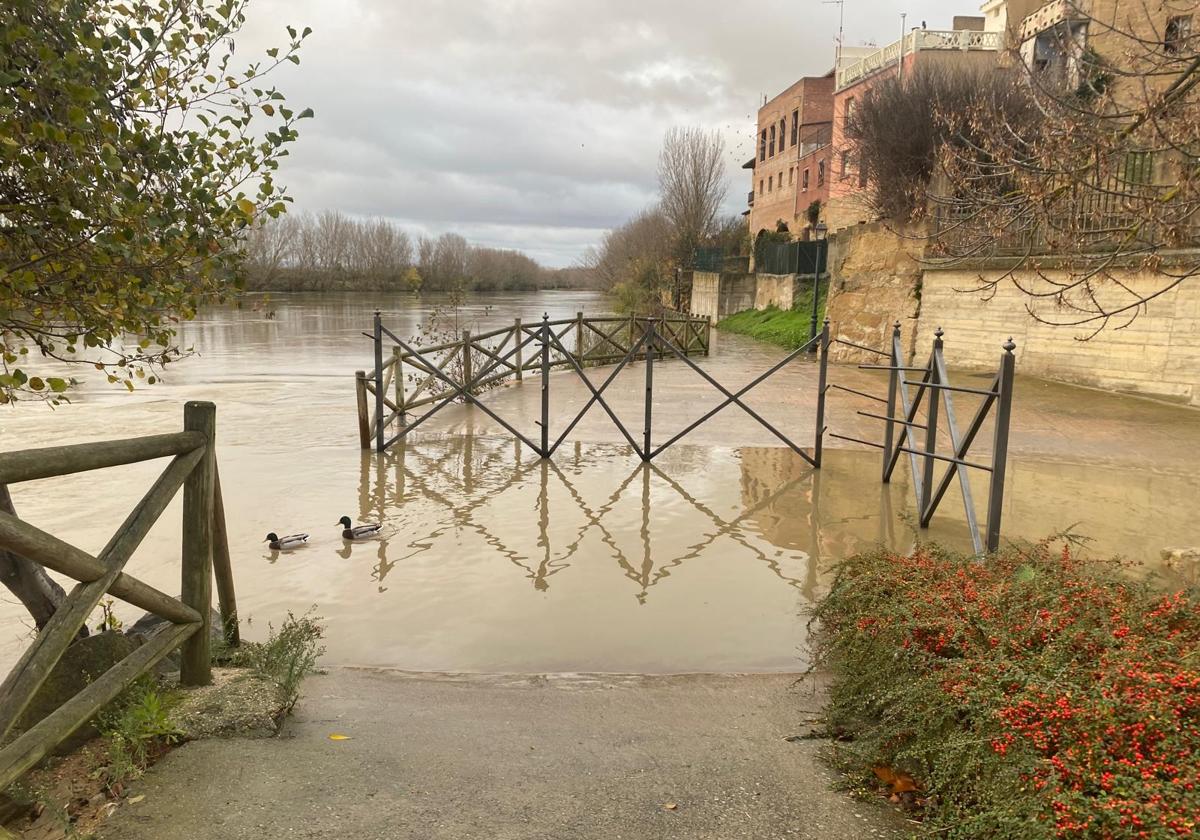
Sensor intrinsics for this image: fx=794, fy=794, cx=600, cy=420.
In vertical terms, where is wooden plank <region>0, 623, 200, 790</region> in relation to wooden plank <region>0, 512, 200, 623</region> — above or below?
below

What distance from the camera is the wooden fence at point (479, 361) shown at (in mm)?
9680

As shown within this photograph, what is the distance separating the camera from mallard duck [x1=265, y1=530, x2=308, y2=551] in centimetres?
608

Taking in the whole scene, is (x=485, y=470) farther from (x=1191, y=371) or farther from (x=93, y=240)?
(x=1191, y=371)

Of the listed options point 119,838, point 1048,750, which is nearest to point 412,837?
point 119,838

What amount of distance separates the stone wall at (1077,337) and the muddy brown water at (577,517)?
0.56 meters

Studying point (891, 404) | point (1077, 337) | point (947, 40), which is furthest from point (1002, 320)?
point (947, 40)

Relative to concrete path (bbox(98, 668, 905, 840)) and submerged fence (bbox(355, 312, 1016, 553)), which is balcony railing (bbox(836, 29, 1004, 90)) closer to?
submerged fence (bbox(355, 312, 1016, 553))

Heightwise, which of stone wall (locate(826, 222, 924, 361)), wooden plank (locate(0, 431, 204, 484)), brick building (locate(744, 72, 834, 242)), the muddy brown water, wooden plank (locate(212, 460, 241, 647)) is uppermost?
brick building (locate(744, 72, 834, 242))

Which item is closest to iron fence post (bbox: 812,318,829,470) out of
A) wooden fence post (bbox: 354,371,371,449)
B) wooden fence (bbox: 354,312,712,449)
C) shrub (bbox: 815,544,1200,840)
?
wooden fence (bbox: 354,312,712,449)

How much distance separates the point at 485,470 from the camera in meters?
8.81

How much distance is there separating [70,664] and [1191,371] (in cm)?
1389

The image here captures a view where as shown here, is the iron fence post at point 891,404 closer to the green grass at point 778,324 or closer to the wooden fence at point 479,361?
the wooden fence at point 479,361

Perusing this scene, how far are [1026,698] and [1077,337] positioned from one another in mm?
9341

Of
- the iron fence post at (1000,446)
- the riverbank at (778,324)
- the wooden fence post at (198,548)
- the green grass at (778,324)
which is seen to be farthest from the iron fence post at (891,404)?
the green grass at (778,324)
